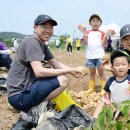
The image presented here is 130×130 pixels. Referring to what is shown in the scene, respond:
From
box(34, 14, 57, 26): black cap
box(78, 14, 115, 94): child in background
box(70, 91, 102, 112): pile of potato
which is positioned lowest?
box(70, 91, 102, 112): pile of potato

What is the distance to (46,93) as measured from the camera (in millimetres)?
3729

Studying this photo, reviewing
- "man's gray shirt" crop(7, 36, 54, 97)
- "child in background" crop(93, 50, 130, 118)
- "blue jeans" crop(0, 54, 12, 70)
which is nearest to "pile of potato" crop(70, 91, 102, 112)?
"man's gray shirt" crop(7, 36, 54, 97)

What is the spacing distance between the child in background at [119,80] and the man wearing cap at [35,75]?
18.9 inches

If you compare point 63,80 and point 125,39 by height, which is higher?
point 125,39

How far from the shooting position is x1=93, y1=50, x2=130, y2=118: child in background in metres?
3.28

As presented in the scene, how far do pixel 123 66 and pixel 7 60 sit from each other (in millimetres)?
3884

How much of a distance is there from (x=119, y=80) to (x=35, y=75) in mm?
901

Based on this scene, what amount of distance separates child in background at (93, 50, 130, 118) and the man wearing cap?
1.58 feet

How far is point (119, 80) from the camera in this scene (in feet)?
11.2

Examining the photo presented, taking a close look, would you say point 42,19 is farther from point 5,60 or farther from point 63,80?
point 5,60

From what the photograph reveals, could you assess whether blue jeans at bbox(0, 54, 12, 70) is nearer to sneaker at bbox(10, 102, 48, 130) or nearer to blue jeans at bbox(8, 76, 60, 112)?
blue jeans at bbox(8, 76, 60, 112)

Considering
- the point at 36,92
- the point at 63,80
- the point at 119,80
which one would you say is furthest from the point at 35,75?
the point at 119,80

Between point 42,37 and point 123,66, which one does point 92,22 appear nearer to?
point 42,37

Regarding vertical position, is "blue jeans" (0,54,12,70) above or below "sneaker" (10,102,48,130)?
above
